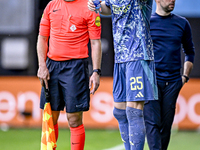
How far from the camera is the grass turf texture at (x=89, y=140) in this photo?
5.97 meters

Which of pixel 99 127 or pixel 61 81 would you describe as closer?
pixel 61 81

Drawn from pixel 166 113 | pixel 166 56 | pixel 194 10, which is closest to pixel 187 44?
pixel 166 56

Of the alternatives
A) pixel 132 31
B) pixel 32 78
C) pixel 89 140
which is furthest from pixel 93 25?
pixel 32 78

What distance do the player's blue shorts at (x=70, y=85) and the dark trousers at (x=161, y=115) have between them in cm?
81

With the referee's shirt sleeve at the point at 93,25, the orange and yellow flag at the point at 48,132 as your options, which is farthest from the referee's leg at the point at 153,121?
the orange and yellow flag at the point at 48,132

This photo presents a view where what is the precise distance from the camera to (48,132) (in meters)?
4.16

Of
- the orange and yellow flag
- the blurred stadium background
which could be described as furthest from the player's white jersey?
the blurred stadium background

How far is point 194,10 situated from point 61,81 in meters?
4.60

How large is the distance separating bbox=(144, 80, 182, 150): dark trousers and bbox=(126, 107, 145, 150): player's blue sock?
91 cm

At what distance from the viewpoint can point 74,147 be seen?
4.21 m

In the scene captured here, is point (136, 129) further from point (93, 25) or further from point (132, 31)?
point (93, 25)

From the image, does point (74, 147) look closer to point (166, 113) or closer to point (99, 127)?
point (166, 113)

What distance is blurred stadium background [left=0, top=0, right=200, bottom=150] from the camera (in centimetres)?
772

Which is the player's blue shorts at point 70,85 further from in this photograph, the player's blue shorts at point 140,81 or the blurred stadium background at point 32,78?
the blurred stadium background at point 32,78
